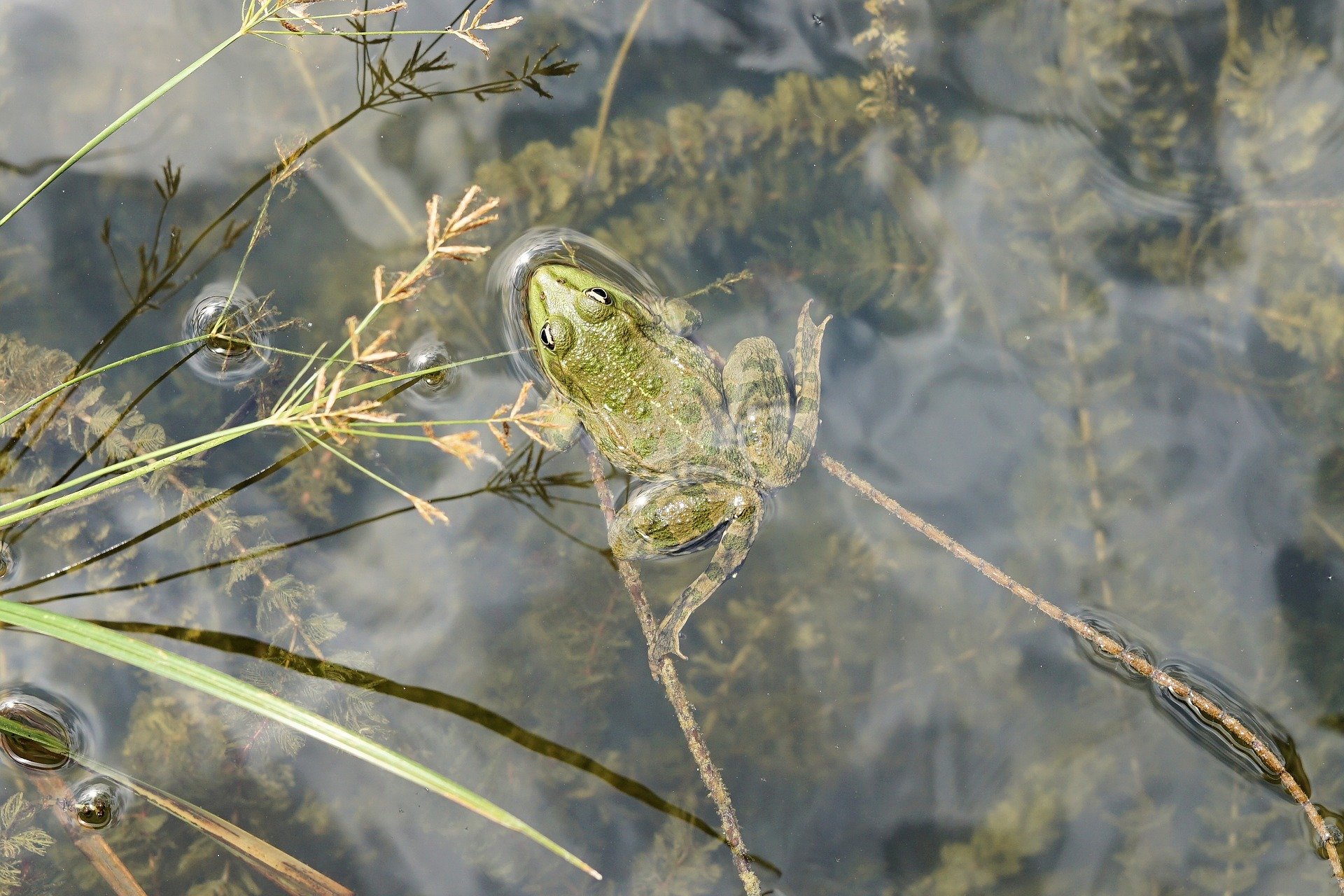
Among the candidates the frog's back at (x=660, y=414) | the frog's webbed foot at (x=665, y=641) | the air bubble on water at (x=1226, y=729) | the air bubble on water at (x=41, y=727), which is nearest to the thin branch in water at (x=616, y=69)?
the frog's back at (x=660, y=414)

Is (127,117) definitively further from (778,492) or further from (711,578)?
(778,492)

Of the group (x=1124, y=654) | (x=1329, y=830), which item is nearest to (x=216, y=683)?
(x=1124, y=654)

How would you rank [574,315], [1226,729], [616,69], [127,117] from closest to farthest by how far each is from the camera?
[127,117] < [574,315] < [1226,729] < [616,69]

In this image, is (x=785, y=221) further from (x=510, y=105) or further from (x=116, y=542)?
(x=116, y=542)

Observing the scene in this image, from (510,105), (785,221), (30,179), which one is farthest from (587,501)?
(30,179)

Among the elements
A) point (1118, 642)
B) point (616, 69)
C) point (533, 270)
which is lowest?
point (1118, 642)

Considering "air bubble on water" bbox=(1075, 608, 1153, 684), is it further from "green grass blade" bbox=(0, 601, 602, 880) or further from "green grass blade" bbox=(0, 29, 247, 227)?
"green grass blade" bbox=(0, 29, 247, 227)

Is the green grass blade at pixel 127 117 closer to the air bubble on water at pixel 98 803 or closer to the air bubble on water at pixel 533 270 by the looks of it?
the air bubble on water at pixel 533 270
